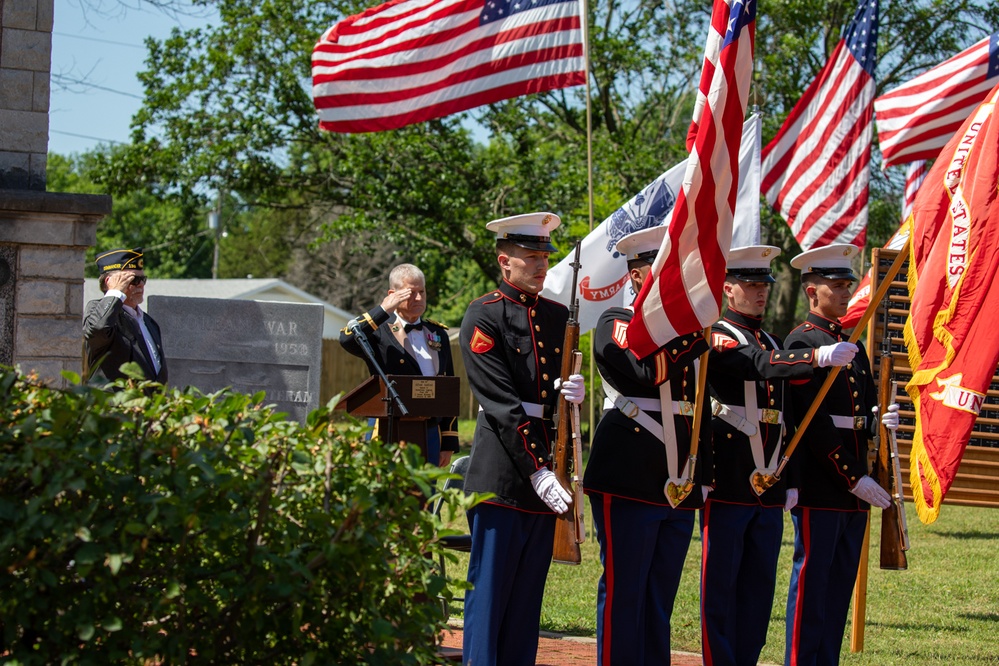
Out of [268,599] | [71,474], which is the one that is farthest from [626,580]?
[71,474]

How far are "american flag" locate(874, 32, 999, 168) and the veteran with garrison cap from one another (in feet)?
20.0

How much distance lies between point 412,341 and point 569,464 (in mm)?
2430

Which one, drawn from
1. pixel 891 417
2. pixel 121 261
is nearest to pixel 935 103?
pixel 891 417

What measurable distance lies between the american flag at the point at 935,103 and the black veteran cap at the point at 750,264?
383 centimetres

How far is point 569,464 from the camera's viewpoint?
509 cm

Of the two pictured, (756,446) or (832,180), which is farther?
(832,180)

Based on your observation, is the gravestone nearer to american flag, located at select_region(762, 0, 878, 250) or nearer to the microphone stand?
the microphone stand

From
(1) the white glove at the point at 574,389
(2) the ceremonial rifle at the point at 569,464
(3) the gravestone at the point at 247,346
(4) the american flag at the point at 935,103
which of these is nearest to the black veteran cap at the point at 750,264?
(2) the ceremonial rifle at the point at 569,464

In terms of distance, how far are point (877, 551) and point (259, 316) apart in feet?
18.5

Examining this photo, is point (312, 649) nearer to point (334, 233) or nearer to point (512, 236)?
point (512, 236)

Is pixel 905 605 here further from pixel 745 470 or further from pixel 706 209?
pixel 706 209

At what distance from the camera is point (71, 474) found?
2826mm

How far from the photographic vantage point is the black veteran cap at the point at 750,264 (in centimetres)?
592

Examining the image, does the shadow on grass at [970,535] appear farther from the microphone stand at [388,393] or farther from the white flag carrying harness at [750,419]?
the microphone stand at [388,393]
